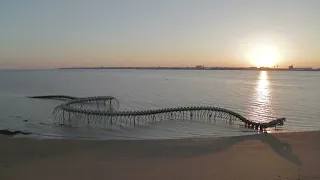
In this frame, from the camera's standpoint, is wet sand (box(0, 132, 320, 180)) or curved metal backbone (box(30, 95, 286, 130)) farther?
curved metal backbone (box(30, 95, 286, 130))

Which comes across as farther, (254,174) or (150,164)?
(150,164)

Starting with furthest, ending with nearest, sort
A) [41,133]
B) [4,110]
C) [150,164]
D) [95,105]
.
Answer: [95,105]
[4,110]
[41,133]
[150,164]

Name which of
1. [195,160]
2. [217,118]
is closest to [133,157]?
[195,160]

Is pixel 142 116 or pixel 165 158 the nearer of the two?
pixel 165 158

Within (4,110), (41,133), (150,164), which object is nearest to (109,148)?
(150,164)

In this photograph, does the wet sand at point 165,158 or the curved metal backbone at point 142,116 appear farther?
the curved metal backbone at point 142,116

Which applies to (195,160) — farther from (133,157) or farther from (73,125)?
(73,125)

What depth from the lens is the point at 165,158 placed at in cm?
1902

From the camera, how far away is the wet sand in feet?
50.8

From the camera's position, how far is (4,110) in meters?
44.3

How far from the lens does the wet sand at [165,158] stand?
50.8ft

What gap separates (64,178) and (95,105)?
120 feet

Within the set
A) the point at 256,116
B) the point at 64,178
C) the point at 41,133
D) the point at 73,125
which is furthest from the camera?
the point at 256,116

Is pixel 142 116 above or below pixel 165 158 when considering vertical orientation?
below
